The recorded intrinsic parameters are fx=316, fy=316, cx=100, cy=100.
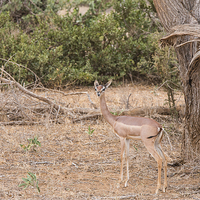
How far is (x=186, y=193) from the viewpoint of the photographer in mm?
3959

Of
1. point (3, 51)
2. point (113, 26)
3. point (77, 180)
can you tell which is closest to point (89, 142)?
point (77, 180)

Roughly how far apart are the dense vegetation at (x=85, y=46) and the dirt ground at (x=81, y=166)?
3361 millimetres

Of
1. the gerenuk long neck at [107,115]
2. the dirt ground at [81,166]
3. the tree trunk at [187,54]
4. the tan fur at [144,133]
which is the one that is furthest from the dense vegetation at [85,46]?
the tan fur at [144,133]

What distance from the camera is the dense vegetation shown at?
9922 millimetres

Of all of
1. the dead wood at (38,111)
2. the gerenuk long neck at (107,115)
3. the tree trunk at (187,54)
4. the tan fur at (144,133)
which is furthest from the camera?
the dead wood at (38,111)

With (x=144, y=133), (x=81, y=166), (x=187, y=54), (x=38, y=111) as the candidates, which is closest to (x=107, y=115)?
(x=144, y=133)

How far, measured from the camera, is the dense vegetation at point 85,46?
9.92 metres

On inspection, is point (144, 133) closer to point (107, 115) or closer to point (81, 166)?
point (107, 115)

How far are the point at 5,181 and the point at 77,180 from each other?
0.99 metres

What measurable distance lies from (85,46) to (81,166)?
6.16 meters

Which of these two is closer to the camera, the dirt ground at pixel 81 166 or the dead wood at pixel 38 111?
A: the dirt ground at pixel 81 166

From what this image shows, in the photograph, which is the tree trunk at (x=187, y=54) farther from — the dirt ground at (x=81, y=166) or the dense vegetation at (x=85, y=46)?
the dense vegetation at (x=85, y=46)

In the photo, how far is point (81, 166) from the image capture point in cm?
501

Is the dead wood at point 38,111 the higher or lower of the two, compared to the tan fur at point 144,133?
lower
